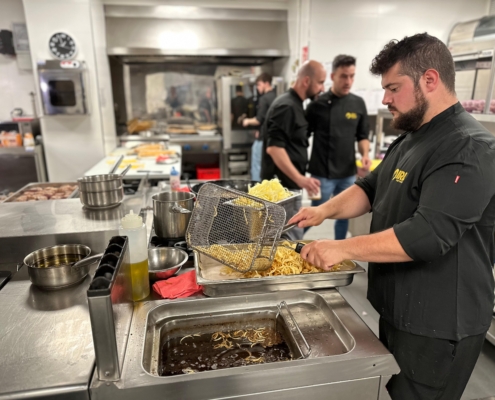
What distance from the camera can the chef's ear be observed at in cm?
123

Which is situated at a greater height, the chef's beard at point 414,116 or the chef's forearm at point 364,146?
the chef's beard at point 414,116

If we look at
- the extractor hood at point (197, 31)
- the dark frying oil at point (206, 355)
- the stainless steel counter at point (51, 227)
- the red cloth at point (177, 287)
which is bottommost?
the dark frying oil at point (206, 355)

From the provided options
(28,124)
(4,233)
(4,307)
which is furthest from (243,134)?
(4,307)

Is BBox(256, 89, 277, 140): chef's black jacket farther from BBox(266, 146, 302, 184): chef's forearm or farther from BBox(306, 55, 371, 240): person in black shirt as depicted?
BBox(266, 146, 302, 184): chef's forearm

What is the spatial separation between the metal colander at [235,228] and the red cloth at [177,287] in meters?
0.12

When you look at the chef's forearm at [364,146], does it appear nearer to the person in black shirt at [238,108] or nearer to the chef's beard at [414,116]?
the person in black shirt at [238,108]

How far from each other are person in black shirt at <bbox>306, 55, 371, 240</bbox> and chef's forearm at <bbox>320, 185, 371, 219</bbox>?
1.82 metres

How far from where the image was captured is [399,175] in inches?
52.9

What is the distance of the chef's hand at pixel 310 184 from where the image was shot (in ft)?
9.48

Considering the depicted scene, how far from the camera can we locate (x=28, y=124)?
14.4 feet

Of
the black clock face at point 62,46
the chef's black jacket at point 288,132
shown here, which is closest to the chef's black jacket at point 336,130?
the chef's black jacket at point 288,132

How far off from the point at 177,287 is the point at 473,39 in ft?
14.1

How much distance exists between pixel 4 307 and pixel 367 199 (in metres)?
1.49

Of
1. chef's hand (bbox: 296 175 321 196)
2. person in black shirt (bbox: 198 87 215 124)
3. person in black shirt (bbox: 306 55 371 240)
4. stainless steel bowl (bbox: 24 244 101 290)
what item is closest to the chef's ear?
stainless steel bowl (bbox: 24 244 101 290)
